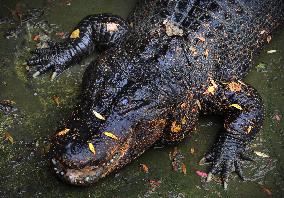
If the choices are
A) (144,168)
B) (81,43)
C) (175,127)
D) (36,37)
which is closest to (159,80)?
(175,127)

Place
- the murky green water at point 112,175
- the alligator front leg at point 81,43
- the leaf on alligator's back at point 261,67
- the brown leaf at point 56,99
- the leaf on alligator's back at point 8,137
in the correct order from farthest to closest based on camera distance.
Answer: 1. the leaf on alligator's back at point 261,67
2. the alligator front leg at point 81,43
3. the brown leaf at point 56,99
4. the leaf on alligator's back at point 8,137
5. the murky green water at point 112,175

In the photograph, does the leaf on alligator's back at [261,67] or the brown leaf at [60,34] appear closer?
the leaf on alligator's back at [261,67]

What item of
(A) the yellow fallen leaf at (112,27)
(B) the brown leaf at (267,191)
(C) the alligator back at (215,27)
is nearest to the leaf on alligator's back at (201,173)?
(B) the brown leaf at (267,191)

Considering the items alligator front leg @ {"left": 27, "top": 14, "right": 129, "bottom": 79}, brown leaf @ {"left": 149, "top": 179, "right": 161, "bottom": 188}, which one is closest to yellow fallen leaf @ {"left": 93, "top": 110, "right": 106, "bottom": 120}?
brown leaf @ {"left": 149, "top": 179, "right": 161, "bottom": 188}

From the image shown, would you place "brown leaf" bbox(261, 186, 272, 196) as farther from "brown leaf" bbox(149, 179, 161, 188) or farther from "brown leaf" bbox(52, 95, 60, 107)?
"brown leaf" bbox(52, 95, 60, 107)

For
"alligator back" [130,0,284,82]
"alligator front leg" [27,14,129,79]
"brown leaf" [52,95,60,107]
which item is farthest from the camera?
"alligator front leg" [27,14,129,79]

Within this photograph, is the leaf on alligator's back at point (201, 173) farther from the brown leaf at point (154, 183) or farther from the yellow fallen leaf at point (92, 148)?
the yellow fallen leaf at point (92, 148)

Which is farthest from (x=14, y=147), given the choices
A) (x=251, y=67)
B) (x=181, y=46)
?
(x=251, y=67)

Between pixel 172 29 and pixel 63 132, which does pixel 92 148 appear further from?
pixel 172 29
